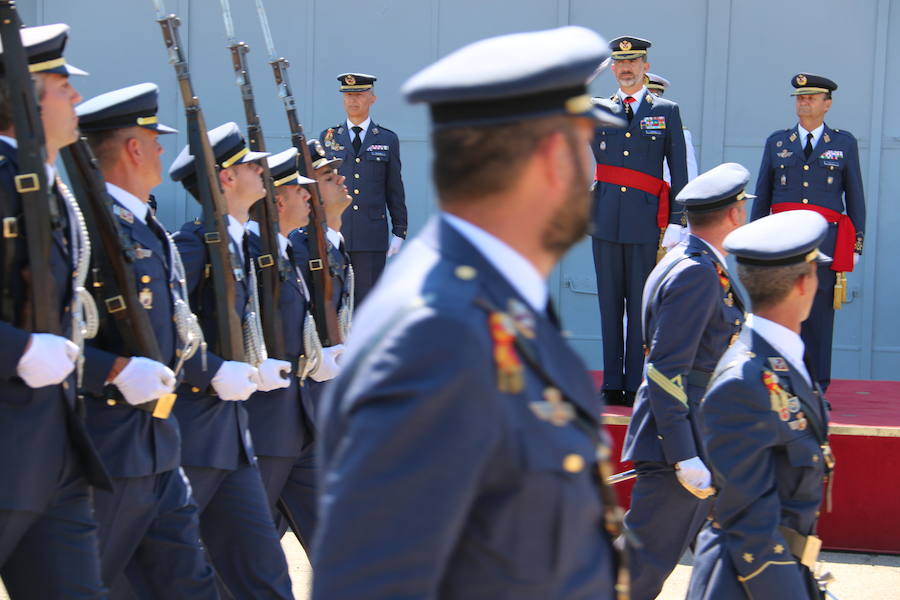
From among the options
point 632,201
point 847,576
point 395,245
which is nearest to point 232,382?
point 847,576

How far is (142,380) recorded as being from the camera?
10.3 feet

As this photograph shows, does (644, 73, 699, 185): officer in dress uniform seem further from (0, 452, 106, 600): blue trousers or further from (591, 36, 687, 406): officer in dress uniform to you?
(0, 452, 106, 600): blue trousers

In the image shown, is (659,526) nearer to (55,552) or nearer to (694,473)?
(694,473)

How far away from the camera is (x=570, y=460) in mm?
1434

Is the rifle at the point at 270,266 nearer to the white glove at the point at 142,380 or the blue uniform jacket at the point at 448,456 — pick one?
the white glove at the point at 142,380

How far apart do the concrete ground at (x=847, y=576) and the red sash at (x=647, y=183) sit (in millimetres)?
1934

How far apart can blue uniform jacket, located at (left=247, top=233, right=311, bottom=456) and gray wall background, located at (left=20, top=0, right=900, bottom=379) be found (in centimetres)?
456

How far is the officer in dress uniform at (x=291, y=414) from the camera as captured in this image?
169 inches

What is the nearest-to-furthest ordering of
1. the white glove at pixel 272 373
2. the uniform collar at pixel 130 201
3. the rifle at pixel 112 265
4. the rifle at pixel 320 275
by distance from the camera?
the rifle at pixel 112 265 → the uniform collar at pixel 130 201 → the white glove at pixel 272 373 → the rifle at pixel 320 275

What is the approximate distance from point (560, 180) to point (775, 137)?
620 cm

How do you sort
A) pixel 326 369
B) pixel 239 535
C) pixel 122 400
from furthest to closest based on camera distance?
Result: pixel 326 369
pixel 239 535
pixel 122 400

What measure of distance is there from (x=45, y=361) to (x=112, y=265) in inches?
26.5

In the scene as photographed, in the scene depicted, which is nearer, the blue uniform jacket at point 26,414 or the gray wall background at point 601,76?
the blue uniform jacket at point 26,414

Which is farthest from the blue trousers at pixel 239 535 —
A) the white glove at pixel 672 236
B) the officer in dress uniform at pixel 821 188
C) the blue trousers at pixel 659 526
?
the officer in dress uniform at pixel 821 188
